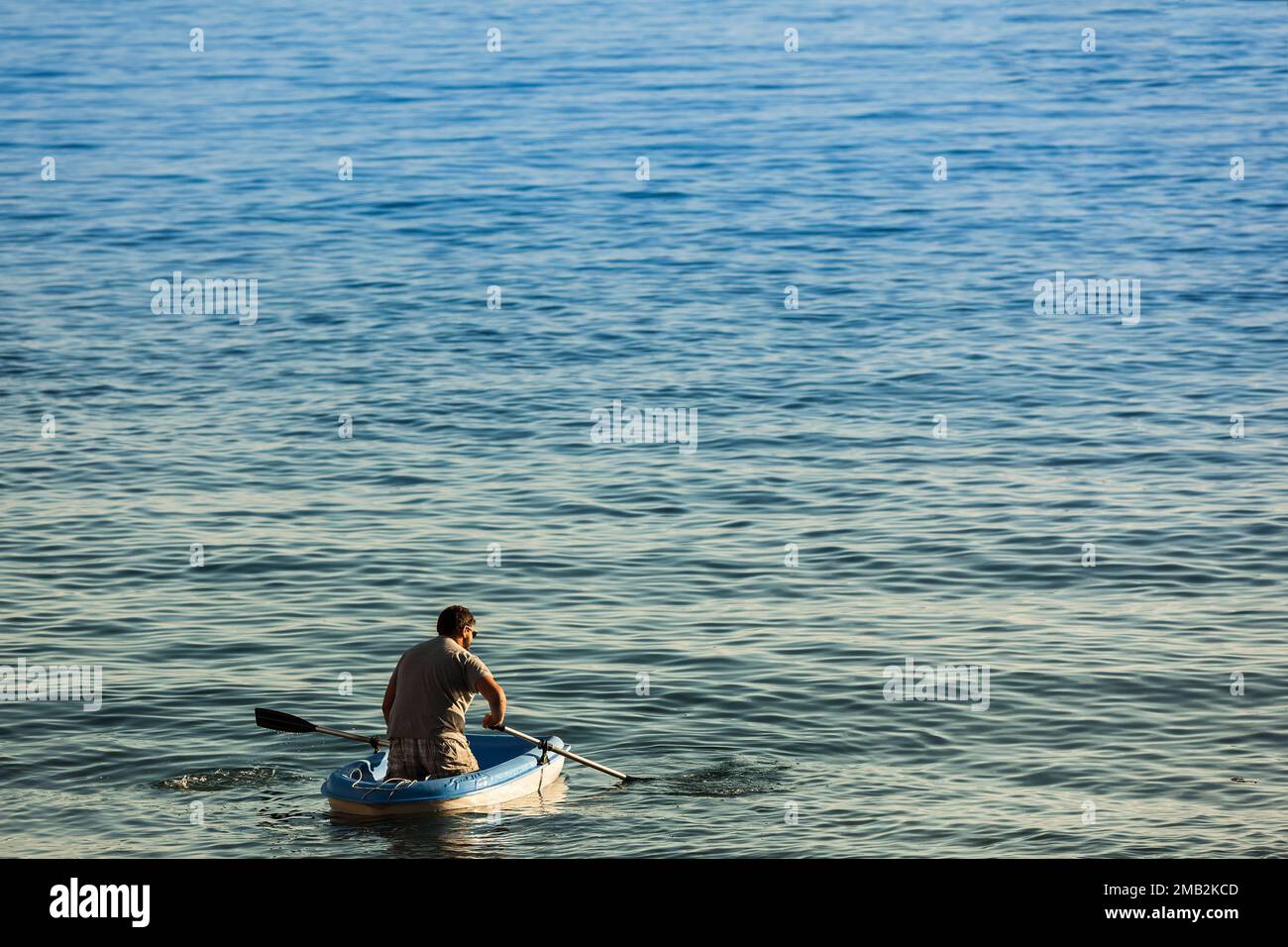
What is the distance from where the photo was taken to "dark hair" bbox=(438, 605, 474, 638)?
11656mm

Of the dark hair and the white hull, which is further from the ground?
the dark hair

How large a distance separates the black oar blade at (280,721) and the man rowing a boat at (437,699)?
1.07 metres

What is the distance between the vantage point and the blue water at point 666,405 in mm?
13359

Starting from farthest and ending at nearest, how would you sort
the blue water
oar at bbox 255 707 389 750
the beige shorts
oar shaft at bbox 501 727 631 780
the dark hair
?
the blue water, oar at bbox 255 707 389 750, oar shaft at bbox 501 727 631 780, the beige shorts, the dark hair

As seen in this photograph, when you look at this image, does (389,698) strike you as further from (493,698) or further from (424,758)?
(493,698)

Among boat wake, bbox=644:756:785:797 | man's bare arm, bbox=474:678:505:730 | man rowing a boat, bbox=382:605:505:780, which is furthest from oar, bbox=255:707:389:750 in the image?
boat wake, bbox=644:756:785:797

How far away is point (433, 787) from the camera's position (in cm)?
1174

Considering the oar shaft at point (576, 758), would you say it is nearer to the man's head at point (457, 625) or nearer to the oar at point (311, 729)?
the oar at point (311, 729)

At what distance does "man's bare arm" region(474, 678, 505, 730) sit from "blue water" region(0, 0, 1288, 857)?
70 centimetres

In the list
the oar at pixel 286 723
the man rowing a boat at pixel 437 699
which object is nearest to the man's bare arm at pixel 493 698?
the man rowing a boat at pixel 437 699

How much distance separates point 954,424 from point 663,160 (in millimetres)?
21130

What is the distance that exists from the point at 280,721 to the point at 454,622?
194 centimetres

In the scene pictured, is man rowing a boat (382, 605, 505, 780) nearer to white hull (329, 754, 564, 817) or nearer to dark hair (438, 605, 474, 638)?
dark hair (438, 605, 474, 638)

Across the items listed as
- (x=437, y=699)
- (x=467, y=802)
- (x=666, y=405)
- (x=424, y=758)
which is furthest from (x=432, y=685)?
(x=666, y=405)
